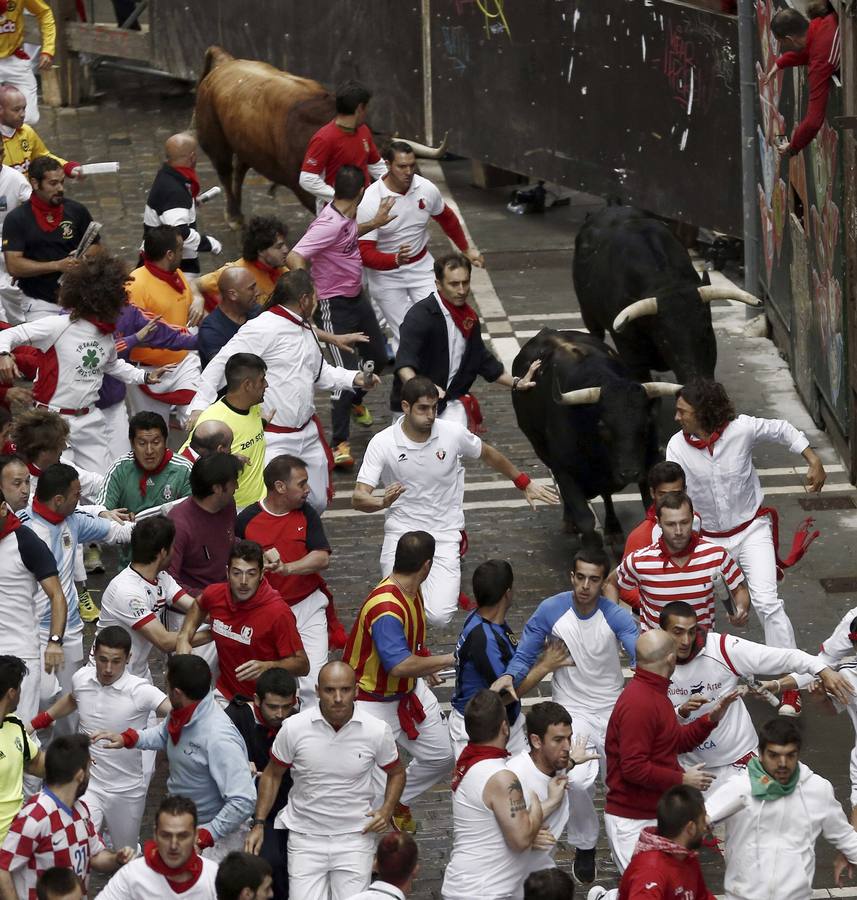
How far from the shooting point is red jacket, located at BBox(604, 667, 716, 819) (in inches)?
331

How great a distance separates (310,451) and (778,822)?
15.8 ft

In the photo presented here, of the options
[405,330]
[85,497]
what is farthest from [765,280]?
[85,497]

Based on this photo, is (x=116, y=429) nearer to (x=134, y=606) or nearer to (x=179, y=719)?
(x=134, y=606)

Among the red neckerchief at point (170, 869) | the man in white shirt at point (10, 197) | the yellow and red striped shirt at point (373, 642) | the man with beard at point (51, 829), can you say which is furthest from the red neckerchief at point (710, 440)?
the man in white shirt at point (10, 197)

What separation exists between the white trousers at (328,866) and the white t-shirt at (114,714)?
1.01m

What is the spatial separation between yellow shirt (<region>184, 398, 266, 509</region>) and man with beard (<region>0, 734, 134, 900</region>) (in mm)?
3131

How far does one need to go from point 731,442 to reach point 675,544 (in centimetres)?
141

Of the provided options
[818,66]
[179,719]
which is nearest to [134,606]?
[179,719]

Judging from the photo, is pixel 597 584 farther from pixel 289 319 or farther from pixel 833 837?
pixel 289 319

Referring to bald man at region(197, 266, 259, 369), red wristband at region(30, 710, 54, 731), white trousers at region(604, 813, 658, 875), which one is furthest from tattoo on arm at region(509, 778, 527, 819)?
bald man at region(197, 266, 259, 369)

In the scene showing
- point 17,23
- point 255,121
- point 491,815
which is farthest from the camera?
point 17,23

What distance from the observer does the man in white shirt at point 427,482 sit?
35.5 feet

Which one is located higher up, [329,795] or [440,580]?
[329,795]

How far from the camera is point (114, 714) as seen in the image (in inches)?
358
